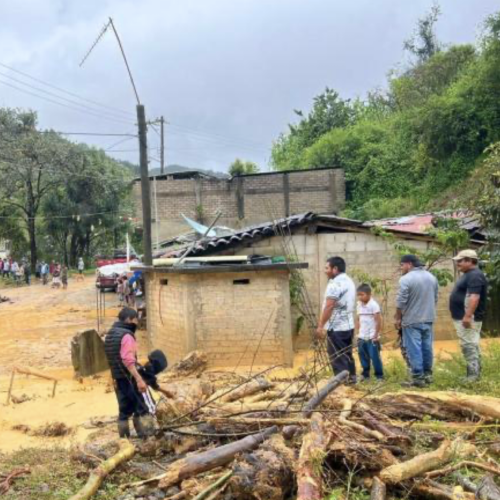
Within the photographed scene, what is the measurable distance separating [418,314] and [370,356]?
1209 mm

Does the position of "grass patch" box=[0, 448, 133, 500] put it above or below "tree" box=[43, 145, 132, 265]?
below

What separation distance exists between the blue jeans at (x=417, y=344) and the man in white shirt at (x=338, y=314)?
70cm

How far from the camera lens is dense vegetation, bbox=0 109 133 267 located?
37.5 metres

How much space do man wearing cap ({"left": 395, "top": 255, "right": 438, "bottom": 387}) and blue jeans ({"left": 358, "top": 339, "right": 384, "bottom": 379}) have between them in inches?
27.6

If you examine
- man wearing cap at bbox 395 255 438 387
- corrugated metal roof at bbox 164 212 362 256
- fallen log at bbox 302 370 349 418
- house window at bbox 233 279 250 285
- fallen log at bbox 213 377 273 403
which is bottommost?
fallen log at bbox 213 377 273 403

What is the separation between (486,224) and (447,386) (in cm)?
536

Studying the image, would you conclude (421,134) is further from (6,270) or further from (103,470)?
(6,270)

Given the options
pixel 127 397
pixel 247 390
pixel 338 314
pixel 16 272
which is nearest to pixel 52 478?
pixel 127 397

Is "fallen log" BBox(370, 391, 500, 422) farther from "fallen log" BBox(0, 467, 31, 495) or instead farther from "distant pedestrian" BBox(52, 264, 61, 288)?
"distant pedestrian" BBox(52, 264, 61, 288)

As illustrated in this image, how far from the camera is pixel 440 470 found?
3.87m

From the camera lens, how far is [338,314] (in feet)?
23.5

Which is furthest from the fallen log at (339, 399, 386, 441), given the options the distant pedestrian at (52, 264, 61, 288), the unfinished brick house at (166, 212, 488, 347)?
the distant pedestrian at (52, 264, 61, 288)

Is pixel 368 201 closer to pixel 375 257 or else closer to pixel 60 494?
pixel 375 257

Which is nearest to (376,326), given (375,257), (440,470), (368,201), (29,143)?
(440,470)
